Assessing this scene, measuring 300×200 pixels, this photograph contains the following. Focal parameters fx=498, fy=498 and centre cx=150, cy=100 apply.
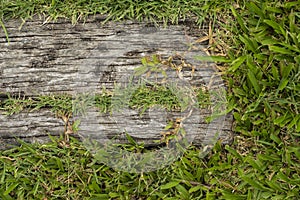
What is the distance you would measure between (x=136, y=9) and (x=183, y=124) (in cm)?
74

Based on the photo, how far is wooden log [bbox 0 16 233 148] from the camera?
2.98 meters

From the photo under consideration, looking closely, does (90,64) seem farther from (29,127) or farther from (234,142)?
(234,142)

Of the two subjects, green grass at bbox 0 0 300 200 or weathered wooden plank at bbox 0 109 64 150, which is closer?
green grass at bbox 0 0 300 200

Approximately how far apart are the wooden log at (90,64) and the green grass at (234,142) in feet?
0.24

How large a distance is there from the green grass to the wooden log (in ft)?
0.24

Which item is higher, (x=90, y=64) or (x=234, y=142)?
(x=90, y=64)

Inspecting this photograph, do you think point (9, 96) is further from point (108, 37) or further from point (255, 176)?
point (255, 176)

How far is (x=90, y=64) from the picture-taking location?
298cm

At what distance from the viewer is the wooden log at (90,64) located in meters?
2.98

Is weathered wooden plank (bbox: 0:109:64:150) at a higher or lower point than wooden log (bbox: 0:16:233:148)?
lower

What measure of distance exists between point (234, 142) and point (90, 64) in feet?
3.21

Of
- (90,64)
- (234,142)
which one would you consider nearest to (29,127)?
(90,64)

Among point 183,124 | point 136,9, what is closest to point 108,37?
point 136,9

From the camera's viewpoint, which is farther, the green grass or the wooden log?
the wooden log
